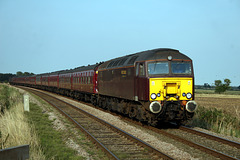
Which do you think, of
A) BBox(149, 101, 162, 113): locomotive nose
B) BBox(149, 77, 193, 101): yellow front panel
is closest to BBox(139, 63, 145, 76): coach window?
BBox(149, 77, 193, 101): yellow front panel

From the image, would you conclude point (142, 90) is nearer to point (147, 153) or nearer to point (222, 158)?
point (147, 153)

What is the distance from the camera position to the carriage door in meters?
11.9

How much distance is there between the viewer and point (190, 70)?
12.3m

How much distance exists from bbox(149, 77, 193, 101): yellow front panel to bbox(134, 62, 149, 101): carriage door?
Answer: 1.01ft

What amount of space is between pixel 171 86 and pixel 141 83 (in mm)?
1339

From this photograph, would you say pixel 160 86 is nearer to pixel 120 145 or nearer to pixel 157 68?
pixel 157 68

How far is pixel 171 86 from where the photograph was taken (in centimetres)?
1191

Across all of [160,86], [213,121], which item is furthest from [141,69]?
[213,121]

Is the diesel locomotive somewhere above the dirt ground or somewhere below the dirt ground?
above

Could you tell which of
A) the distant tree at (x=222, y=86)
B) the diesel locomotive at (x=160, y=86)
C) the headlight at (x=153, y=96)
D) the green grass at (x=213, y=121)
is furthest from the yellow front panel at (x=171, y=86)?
the distant tree at (x=222, y=86)

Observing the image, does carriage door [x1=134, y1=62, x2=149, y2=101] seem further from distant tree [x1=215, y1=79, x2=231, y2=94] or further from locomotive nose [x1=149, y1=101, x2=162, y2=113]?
distant tree [x1=215, y1=79, x2=231, y2=94]

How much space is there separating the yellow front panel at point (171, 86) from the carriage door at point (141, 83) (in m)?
0.31

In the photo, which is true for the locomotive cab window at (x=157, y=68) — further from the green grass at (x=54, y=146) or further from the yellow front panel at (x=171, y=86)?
the green grass at (x=54, y=146)

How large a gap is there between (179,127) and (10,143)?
290 inches
